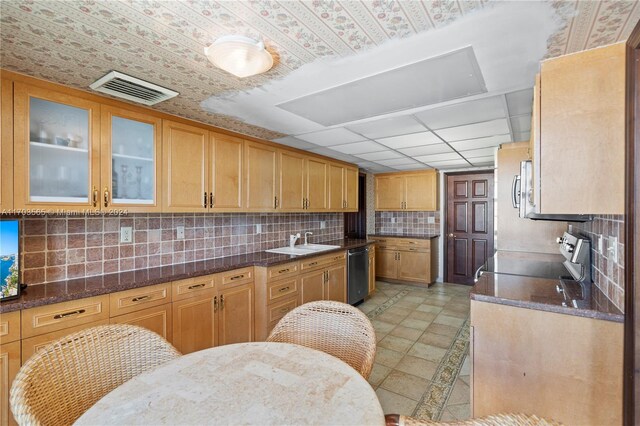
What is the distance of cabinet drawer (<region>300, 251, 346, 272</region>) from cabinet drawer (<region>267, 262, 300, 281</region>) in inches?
4.6

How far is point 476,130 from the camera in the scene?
2.76 metres

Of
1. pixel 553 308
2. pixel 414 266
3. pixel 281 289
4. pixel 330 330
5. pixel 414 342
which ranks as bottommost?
pixel 414 342

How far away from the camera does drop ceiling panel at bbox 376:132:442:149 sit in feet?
9.68

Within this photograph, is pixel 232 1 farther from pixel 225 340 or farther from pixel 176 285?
pixel 225 340

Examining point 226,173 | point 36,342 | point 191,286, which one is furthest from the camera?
point 226,173

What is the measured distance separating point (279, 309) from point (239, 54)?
2359mm

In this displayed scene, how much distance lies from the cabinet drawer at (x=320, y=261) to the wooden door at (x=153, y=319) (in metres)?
1.44

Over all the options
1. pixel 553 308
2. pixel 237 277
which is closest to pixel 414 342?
pixel 553 308

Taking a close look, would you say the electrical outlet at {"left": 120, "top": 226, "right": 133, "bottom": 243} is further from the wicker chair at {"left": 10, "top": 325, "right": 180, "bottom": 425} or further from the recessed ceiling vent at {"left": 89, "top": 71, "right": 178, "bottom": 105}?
the wicker chair at {"left": 10, "top": 325, "right": 180, "bottom": 425}

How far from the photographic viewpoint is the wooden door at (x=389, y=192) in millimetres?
5762

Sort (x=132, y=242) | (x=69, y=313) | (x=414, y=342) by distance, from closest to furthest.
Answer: (x=69, y=313)
(x=132, y=242)
(x=414, y=342)

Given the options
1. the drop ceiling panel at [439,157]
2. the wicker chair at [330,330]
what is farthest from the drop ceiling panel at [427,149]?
the wicker chair at [330,330]

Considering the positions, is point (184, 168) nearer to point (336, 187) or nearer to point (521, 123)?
point (336, 187)

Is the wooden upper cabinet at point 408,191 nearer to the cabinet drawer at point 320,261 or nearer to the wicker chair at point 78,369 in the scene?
the cabinet drawer at point 320,261
